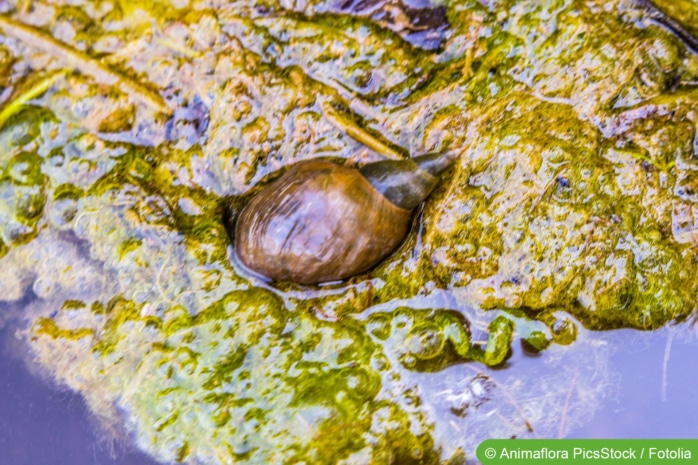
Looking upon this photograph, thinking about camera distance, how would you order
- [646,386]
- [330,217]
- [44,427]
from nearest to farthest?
[330,217] < [44,427] < [646,386]

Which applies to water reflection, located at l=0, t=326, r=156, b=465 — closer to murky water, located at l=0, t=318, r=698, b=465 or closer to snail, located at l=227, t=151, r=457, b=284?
snail, located at l=227, t=151, r=457, b=284

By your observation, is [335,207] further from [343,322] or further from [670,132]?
[670,132]

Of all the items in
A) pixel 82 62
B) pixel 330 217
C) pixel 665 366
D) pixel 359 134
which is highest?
pixel 82 62

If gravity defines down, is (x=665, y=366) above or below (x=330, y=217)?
below

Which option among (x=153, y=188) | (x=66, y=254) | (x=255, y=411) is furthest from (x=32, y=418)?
(x=153, y=188)

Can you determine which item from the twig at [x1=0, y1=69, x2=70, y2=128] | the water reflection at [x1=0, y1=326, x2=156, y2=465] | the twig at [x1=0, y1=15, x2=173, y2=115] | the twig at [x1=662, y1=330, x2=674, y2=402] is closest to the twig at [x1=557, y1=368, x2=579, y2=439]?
the twig at [x1=662, y1=330, x2=674, y2=402]

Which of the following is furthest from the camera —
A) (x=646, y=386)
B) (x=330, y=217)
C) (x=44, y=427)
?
(x=646, y=386)

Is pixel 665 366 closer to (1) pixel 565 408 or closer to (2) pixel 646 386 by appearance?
(2) pixel 646 386

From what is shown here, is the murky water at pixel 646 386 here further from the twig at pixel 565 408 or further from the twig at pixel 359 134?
the twig at pixel 359 134

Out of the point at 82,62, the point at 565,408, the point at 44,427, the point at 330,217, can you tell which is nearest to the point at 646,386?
the point at 565,408
